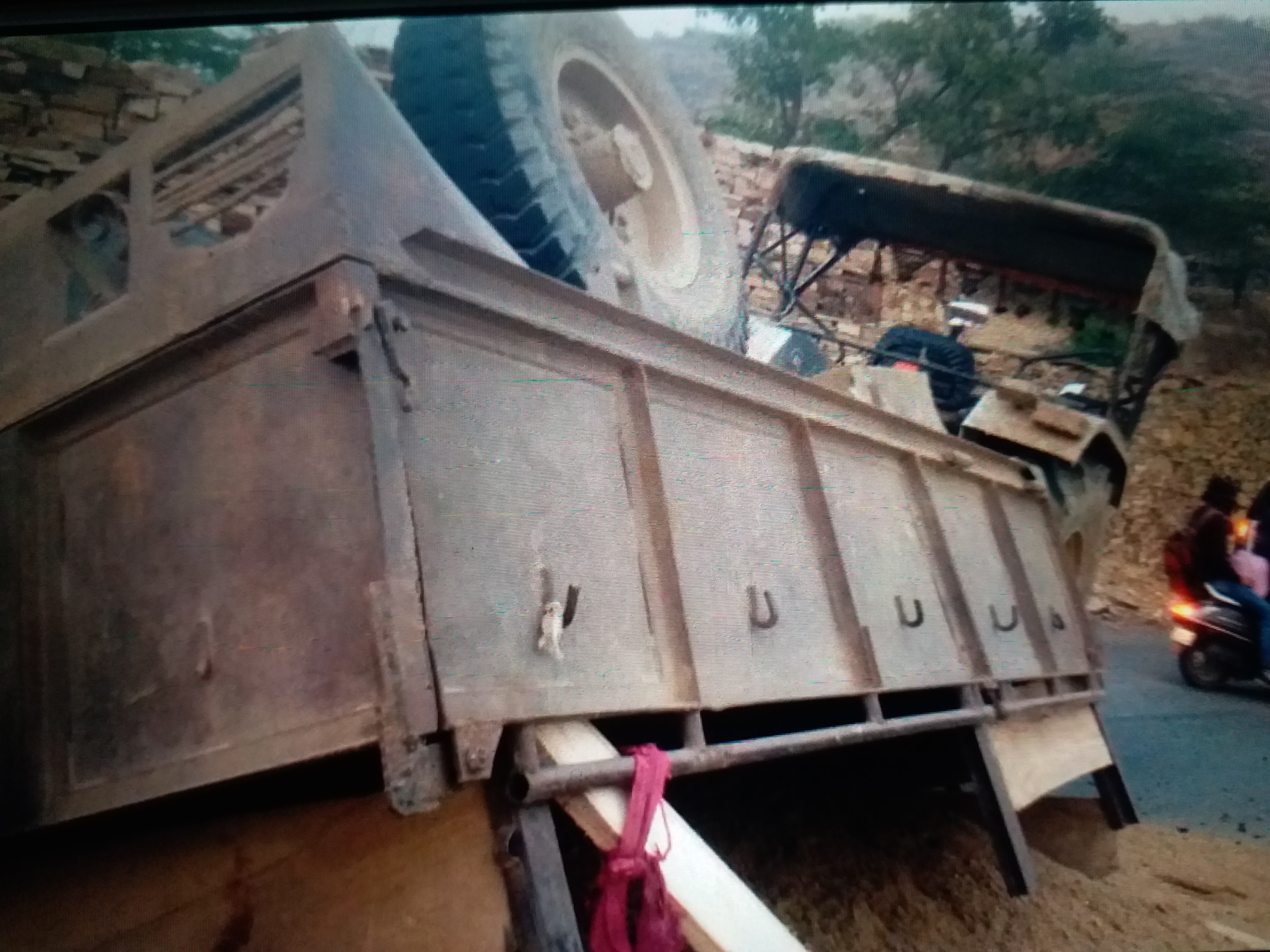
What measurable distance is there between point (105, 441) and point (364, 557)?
68 cm

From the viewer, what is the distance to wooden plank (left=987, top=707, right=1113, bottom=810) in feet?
9.08

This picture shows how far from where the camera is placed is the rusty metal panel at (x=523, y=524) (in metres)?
1.24

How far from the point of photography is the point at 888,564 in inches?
96.6

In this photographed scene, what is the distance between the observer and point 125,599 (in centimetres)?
141

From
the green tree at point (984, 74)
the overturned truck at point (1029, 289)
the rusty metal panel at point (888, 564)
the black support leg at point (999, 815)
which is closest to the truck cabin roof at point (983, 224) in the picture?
the overturned truck at point (1029, 289)

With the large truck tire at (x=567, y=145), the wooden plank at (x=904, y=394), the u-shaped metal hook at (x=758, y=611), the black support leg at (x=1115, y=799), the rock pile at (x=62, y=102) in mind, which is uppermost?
the rock pile at (x=62, y=102)

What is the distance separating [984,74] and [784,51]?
0.69 m

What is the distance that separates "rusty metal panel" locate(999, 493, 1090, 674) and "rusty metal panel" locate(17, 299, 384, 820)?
2.79 metres

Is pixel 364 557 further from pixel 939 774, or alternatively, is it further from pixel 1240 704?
pixel 1240 704

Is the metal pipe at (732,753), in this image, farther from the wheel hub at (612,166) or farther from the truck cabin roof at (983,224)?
the truck cabin roof at (983,224)

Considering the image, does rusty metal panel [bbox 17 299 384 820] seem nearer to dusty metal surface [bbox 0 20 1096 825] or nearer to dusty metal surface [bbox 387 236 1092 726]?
dusty metal surface [bbox 0 20 1096 825]

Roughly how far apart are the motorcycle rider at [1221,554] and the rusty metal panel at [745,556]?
175 centimetres

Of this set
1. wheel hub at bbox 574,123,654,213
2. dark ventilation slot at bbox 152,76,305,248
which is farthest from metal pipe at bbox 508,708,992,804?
wheel hub at bbox 574,123,654,213

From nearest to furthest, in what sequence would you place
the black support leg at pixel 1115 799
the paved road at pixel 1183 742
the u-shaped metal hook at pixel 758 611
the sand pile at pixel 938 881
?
1. the u-shaped metal hook at pixel 758 611
2. the sand pile at pixel 938 881
3. the paved road at pixel 1183 742
4. the black support leg at pixel 1115 799
